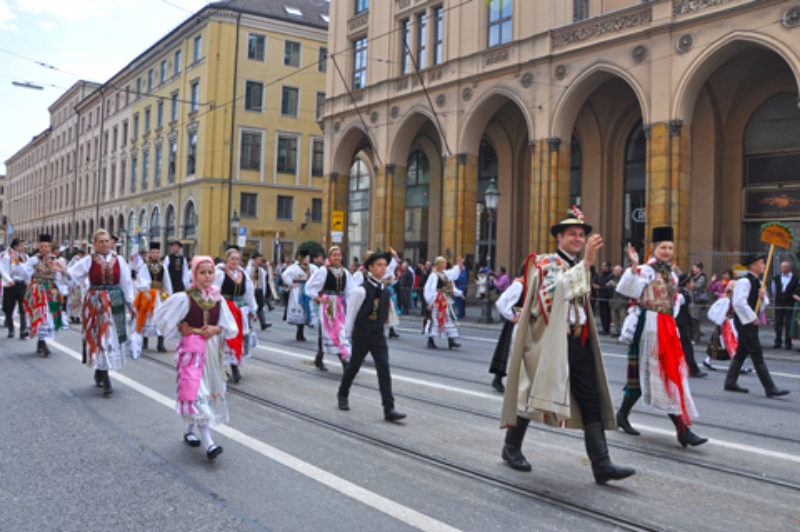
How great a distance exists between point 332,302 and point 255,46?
38.4 meters

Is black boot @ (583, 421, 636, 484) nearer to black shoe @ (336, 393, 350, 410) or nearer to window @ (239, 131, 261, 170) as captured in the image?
black shoe @ (336, 393, 350, 410)

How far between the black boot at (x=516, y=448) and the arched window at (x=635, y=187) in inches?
828

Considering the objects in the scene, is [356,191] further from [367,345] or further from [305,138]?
[367,345]

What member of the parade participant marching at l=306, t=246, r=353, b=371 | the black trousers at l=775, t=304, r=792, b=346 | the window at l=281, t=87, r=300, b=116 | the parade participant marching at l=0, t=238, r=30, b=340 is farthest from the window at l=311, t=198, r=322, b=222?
the parade participant marching at l=306, t=246, r=353, b=371

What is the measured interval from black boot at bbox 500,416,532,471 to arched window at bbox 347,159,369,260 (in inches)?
1186

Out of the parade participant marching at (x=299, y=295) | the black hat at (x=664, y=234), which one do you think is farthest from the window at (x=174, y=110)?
the black hat at (x=664, y=234)

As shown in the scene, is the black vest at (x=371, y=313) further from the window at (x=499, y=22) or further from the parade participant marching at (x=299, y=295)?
the window at (x=499, y=22)

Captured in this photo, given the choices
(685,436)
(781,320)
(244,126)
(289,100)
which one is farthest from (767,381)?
(289,100)

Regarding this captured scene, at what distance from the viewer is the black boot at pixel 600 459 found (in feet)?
15.2

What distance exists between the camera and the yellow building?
43.6 metres

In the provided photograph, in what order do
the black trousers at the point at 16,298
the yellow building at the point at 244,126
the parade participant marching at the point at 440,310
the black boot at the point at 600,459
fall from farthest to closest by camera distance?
1. the yellow building at the point at 244,126
2. the parade participant marching at the point at 440,310
3. the black trousers at the point at 16,298
4. the black boot at the point at 600,459

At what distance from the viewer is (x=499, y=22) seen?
24891 millimetres

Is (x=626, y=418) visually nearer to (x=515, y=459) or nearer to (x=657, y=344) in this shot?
(x=657, y=344)

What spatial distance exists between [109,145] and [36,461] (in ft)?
206
